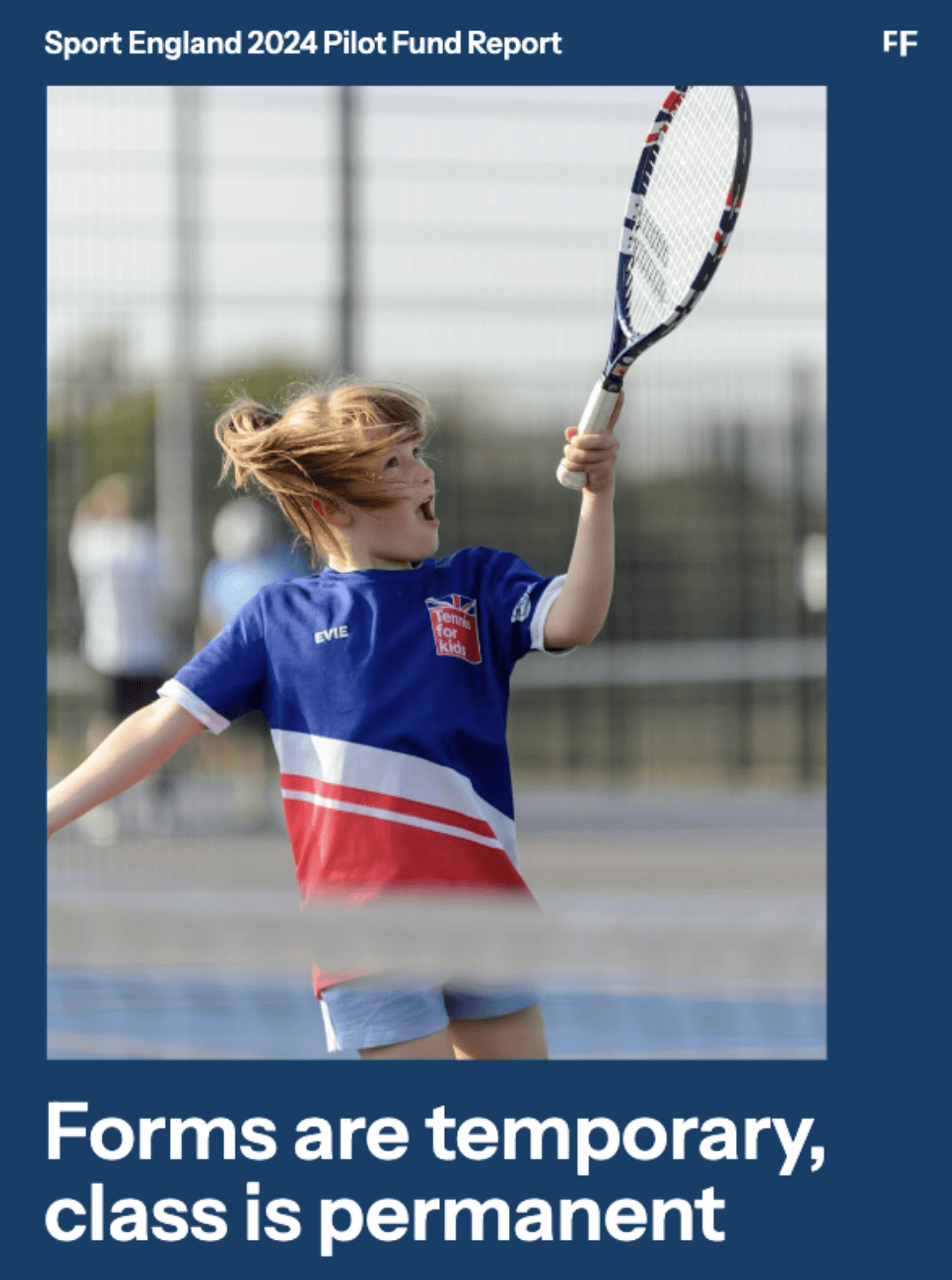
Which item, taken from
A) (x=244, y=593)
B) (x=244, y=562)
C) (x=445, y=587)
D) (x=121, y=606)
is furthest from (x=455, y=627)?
(x=121, y=606)

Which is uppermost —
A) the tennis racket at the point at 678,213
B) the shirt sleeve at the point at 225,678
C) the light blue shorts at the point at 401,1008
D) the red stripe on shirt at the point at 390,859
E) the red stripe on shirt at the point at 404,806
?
the tennis racket at the point at 678,213

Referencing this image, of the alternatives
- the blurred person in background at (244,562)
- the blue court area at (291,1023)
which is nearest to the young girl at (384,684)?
the blue court area at (291,1023)

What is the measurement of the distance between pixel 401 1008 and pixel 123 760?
49cm

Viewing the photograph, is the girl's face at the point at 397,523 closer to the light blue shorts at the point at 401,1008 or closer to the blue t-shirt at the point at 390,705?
the blue t-shirt at the point at 390,705

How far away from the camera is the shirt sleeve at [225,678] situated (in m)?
2.33

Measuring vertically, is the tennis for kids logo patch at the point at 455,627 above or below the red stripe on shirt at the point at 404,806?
above

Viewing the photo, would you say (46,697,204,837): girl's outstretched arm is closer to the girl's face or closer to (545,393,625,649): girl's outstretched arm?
the girl's face

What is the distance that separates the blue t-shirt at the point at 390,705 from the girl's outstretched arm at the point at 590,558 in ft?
0.13

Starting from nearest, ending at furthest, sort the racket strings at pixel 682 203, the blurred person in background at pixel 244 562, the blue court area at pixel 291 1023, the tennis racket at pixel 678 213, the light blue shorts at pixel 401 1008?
the light blue shorts at pixel 401 1008
the tennis racket at pixel 678 213
the racket strings at pixel 682 203
the blue court area at pixel 291 1023
the blurred person in background at pixel 244 562

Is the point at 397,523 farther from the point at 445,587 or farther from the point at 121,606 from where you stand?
the point at 121,606

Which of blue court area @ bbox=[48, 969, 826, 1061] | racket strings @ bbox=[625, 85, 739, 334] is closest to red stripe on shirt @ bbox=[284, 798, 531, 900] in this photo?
racket strings @ bbox=[625, 85, 739, 334]

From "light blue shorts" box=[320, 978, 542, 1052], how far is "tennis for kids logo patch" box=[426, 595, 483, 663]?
1.37 ft

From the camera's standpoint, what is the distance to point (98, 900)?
236 centimetres

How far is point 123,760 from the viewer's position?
2.32m
